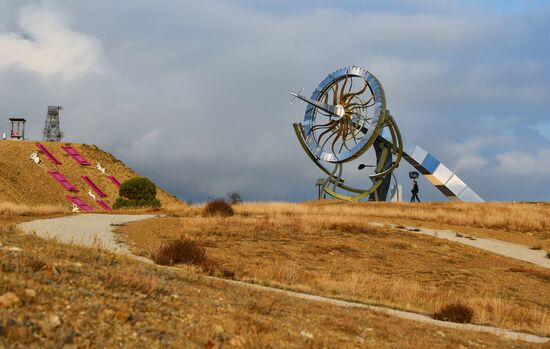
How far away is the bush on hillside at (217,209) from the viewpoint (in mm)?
30222

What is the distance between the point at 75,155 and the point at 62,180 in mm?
12209

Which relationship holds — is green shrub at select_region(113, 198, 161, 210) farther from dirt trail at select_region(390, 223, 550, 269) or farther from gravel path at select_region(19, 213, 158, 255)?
dirt trail at select_region(390, 223, 550, 269)

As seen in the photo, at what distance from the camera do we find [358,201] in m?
44.8

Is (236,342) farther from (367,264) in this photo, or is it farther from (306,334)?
(367,264)

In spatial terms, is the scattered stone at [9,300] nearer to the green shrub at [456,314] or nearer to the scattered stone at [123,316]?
the scattered stone at [123,316]

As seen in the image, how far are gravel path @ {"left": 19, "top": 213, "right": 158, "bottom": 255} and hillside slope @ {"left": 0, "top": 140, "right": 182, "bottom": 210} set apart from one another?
3616 cm

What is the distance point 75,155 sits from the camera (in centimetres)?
8456

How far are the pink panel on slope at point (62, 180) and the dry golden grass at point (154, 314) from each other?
63383mm

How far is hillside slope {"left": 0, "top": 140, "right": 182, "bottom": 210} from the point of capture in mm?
66562

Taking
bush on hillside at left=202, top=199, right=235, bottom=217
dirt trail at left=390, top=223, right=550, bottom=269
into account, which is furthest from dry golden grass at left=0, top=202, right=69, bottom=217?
dirt trail at left=390, top=223, right=550, bottom=269

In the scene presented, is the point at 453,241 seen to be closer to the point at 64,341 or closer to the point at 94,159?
the point at 64,341

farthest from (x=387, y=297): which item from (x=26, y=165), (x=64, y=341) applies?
(x=26, y=165)

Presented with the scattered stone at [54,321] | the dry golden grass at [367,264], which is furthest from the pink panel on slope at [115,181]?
the scattered stone at [54,321]

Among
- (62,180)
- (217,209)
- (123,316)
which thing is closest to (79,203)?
(62,180)
